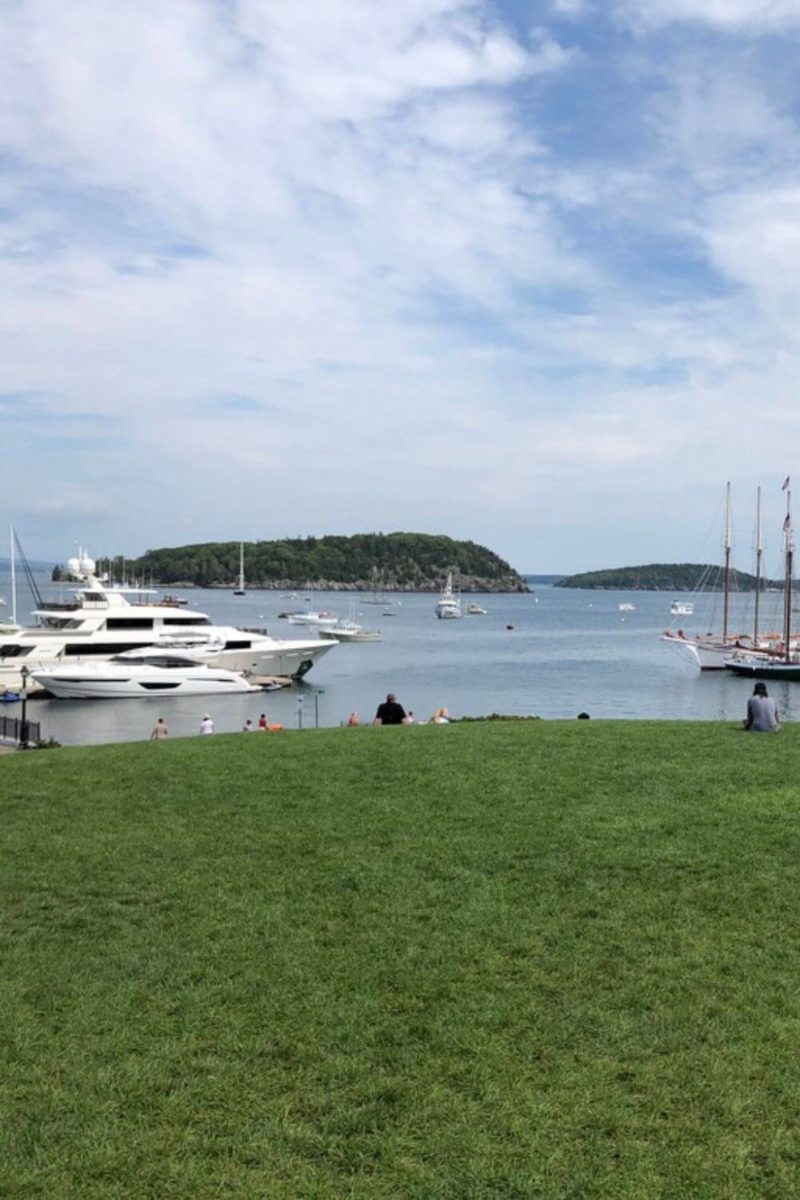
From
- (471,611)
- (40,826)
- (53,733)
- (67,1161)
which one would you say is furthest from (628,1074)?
(471,611)

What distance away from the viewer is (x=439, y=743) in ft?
49.3

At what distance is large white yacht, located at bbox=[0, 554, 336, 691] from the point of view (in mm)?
51344

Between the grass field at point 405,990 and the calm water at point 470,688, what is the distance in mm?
26661

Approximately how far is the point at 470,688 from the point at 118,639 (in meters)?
19.1

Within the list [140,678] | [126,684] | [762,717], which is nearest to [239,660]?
[140,678]

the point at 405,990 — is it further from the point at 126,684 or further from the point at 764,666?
the point at 764,666

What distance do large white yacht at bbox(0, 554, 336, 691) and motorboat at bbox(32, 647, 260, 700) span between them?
1191 millimetres

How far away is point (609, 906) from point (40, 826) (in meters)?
5.88

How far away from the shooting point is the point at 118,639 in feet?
174

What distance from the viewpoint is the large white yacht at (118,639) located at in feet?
168

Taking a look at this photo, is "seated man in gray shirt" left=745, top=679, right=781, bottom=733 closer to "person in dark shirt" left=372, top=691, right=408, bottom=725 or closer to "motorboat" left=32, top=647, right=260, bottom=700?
"person in dark shirt" left=372, top=691, right=408, bottom=725

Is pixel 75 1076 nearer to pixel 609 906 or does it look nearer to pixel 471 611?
pixel 609 906

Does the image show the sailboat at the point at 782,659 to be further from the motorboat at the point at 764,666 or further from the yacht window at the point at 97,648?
the yacht window at the point at 97,648

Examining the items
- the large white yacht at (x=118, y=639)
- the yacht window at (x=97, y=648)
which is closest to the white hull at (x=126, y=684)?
the large white yacht at (x=118, y=639)
